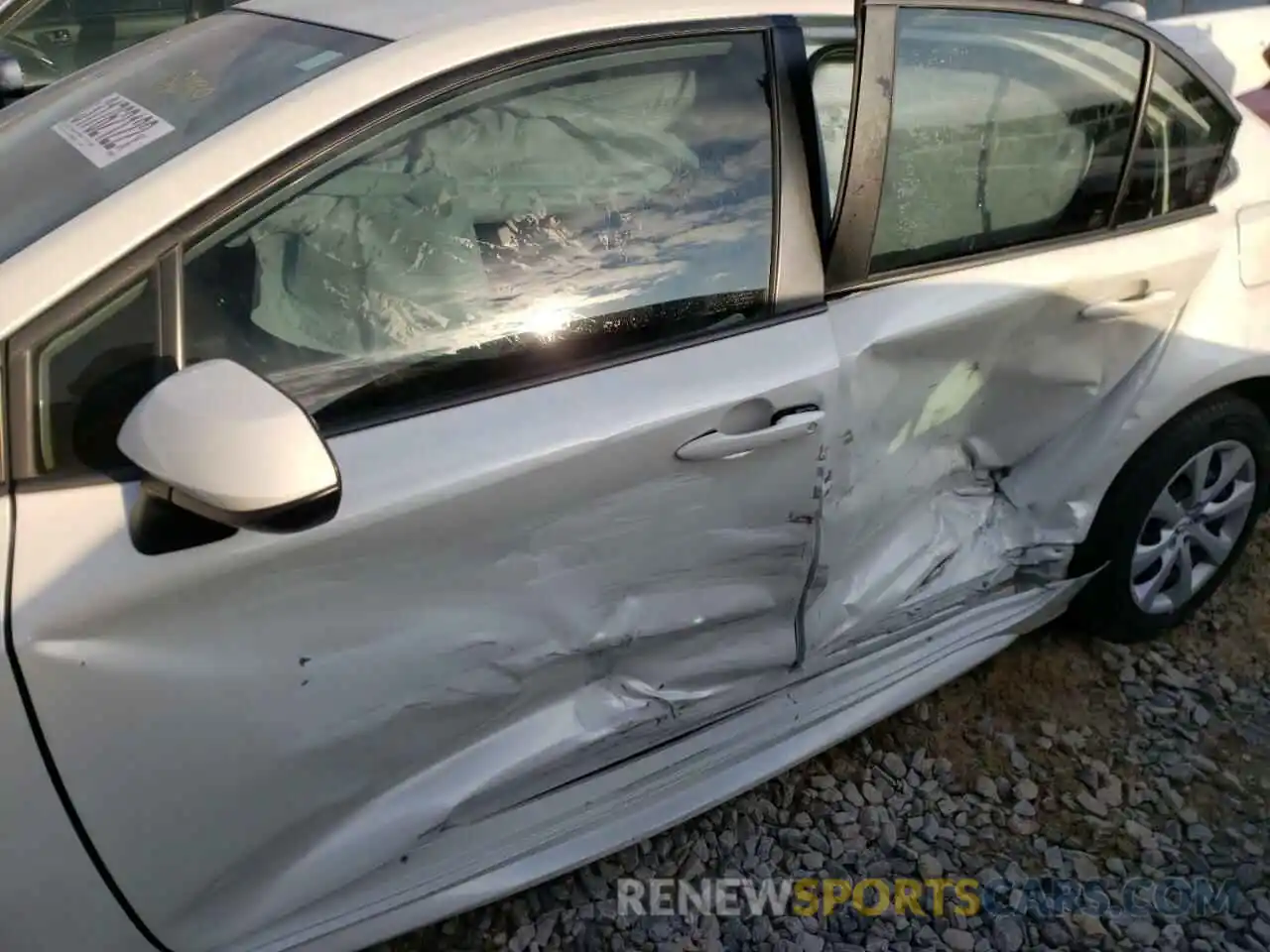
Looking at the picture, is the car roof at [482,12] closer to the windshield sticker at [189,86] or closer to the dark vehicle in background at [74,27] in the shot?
the windshield sticker at [189,86]

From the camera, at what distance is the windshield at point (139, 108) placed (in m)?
1.50

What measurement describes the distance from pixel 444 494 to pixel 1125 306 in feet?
4.79

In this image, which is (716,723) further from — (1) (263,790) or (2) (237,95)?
(2) (237,95)

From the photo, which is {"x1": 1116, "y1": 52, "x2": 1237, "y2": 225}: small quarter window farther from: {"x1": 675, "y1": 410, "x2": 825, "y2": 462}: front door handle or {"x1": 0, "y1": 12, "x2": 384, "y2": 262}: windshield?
{"x1": 0, "y1": 12, "x2": 384, "y2": 262}: windshield

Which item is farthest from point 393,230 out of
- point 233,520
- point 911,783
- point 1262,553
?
point 1262,553

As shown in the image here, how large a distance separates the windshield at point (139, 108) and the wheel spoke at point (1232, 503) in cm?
215

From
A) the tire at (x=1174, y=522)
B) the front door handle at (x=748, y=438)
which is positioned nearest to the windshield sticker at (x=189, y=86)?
the front door handle at (x=748, y=438)

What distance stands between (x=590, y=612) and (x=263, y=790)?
538mm

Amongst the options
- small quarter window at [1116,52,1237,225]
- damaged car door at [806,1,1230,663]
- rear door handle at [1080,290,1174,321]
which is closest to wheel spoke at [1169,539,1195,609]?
damaged car door at [806,1,1230,663]

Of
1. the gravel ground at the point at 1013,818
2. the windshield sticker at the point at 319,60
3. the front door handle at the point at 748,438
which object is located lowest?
the gravel ground at the point at 1013,818

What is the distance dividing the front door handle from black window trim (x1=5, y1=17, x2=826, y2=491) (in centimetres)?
15

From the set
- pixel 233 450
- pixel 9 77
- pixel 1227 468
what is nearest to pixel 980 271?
pixel 1227 468

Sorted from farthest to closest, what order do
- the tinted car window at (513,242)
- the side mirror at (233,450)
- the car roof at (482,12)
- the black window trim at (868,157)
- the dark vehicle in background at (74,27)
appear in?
the dark vehicle in background at (74,27), the black window trim at (868,157), the car roof at (482,12), the tinted car window at (513,242), the side mirror at (233,450)

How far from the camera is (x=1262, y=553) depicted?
3.09 metres
